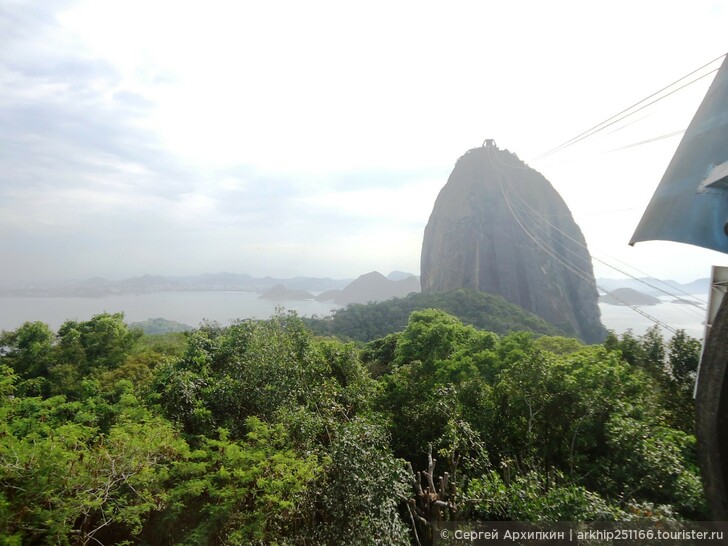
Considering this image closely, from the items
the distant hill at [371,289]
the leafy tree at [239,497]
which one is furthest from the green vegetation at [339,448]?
the distant hill at [371,289]

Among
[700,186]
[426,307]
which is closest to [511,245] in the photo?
[426,307]

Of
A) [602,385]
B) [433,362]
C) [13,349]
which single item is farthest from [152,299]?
[602,385]

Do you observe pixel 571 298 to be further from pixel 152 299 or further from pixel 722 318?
pixel 152 299

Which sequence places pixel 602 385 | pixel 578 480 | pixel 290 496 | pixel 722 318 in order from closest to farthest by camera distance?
pixel 722 318, pixel 290 496, pixel 578 480, pixel 602 385

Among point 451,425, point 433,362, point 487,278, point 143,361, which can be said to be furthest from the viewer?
point 487,278

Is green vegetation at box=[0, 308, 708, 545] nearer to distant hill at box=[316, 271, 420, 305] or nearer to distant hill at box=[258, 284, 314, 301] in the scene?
distant hill at box=[258, 284, 314, 301]

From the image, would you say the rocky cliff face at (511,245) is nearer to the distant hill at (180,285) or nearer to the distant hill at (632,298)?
the distant hill at (632,298)

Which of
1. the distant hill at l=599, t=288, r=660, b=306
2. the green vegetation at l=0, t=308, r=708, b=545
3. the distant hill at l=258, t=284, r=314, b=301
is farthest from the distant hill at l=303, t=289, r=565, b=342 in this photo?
the distant hill at l=258, t=284, r=314, b=301
